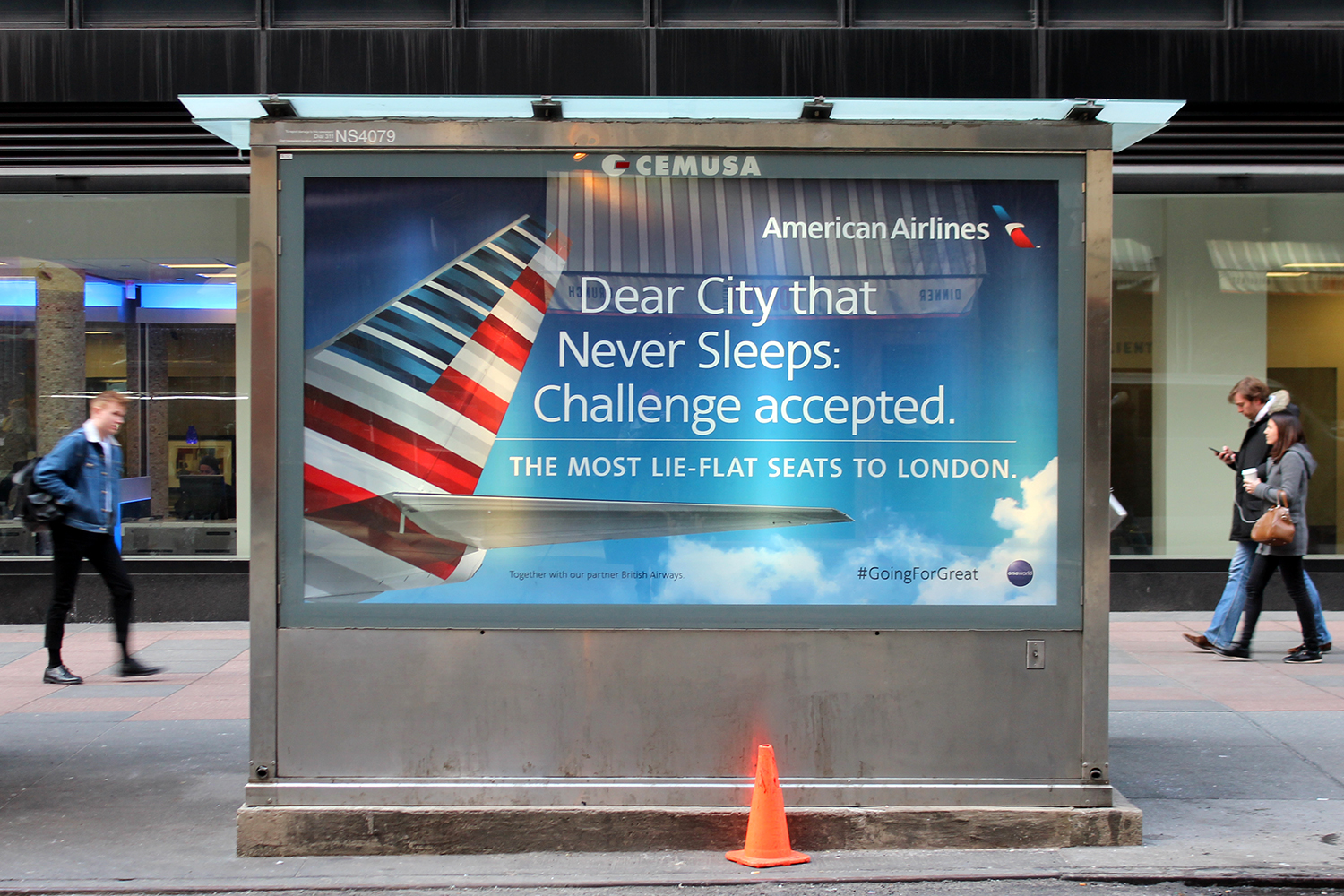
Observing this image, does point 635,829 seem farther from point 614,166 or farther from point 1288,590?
point 1288,590

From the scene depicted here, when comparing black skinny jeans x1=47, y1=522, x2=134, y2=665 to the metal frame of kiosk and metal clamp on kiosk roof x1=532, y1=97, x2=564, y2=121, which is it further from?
metal clamp on kiosk roof x1=532, y1=97, x2=564, y2=121

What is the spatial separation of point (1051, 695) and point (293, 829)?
10.4 feet

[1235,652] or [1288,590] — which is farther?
[1235,652]

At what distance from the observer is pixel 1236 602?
335 inches

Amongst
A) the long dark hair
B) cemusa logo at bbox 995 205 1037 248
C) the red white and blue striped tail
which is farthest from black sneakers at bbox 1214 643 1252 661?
the red white and blue striped tail

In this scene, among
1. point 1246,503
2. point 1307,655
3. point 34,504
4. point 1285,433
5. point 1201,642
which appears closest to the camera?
point 34,504

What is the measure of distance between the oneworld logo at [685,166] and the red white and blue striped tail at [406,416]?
0.38 m

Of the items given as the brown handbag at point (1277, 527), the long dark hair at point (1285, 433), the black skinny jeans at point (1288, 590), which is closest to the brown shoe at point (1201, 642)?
the black skinny jeans at point (1288, 590)

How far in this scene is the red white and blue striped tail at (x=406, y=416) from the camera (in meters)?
4.75

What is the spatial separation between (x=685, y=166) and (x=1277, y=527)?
5.42 metres

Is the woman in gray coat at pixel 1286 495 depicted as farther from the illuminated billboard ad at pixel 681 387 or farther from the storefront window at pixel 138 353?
the storefront window at pixel 138 353

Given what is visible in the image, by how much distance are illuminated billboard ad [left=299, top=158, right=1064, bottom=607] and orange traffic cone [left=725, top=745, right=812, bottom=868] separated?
2.24 ft

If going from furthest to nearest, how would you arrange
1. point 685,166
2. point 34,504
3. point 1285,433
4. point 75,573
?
point 1285,433 → point 75,573 → point 34,504 → point 685,166

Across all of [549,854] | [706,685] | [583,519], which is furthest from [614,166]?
[549,854]
